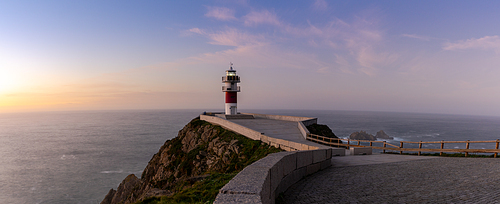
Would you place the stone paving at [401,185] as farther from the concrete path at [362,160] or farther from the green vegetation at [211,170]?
the green vegetation at [211,170]

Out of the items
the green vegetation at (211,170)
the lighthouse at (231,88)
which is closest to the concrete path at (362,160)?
the green vegetation at (211,170)

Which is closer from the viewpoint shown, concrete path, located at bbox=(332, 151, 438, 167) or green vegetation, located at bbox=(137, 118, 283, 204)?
green vegetation, located at bbox=(137, 118, 283, 204)

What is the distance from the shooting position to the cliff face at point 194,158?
70.0 ft

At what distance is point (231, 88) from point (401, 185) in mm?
38275

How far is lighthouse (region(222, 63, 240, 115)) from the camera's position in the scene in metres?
43.9

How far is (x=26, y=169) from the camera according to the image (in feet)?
172

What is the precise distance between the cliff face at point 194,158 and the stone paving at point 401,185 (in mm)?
10658

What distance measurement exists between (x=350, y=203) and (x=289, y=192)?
1.57m

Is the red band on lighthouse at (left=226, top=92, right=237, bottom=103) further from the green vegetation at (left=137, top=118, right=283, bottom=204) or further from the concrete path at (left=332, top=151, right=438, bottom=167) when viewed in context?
the concrete path at (left=332, top=151, right=438, bottom=167)

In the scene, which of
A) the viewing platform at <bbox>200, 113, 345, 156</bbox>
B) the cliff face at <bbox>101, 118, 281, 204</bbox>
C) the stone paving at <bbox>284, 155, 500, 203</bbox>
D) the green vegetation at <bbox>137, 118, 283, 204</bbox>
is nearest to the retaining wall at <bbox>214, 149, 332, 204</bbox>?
the stone paving at <bbox>284, 155, 500, 203</bbox>

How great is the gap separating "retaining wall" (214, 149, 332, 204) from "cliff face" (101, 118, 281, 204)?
10.4 m

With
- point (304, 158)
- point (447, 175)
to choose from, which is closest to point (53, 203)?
point (304, 158)

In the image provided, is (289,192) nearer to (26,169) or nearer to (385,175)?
(385,175)

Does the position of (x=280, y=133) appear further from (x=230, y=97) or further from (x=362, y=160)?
(x=230, y=97)
